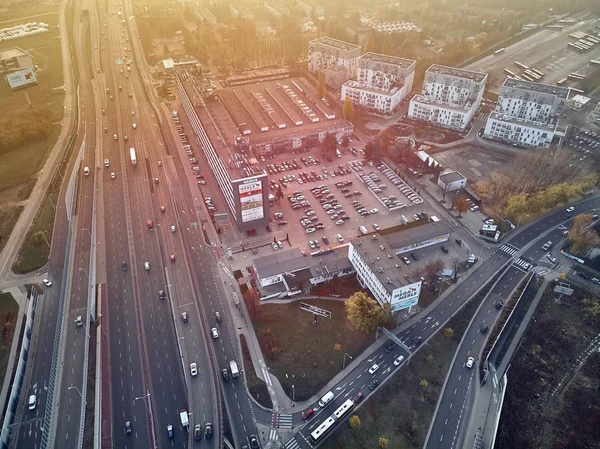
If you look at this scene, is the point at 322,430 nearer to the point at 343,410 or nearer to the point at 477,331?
the point at 343,410

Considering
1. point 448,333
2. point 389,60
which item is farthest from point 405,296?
point 389,60

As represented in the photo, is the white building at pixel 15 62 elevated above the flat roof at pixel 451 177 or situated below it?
above

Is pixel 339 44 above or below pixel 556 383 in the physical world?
above

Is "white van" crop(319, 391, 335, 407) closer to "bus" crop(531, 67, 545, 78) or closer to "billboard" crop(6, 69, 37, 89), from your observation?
"bus" crop(531, 67, 545, 78)

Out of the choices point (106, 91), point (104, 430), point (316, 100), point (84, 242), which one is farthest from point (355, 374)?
point (106, 91)

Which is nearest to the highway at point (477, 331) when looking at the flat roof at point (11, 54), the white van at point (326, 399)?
the white van at point (326, 399)

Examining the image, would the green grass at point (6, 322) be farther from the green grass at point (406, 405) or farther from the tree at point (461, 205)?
the tree at point (461, 205)
